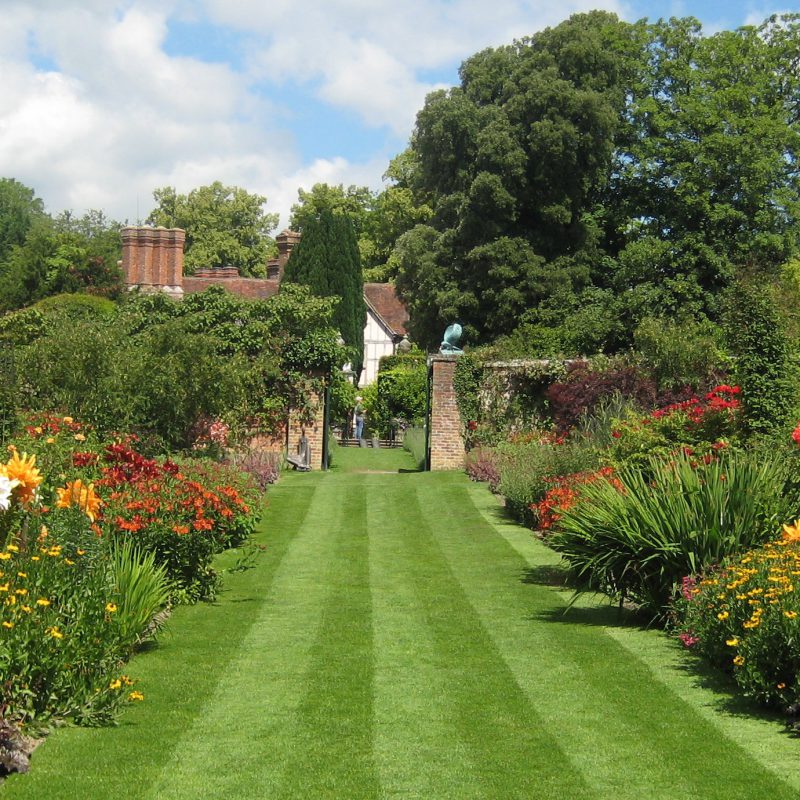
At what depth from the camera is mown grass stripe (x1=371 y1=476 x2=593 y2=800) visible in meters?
A: 5.77

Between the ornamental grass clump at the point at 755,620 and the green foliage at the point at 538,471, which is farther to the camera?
the green foliage at the point at 538,471

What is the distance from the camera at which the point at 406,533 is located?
52.6 feet

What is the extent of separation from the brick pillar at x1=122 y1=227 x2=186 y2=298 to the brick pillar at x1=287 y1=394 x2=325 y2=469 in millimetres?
22648

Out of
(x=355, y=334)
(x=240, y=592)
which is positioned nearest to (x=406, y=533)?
(x=240, y=592)

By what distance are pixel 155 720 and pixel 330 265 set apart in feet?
121

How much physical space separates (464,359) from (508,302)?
1039 centimetres

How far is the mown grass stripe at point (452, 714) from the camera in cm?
577

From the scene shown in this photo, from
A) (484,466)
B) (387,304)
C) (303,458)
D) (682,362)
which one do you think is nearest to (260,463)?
(303,458)

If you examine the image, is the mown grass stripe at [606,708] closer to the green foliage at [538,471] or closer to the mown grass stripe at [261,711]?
the mown grass stripe at [261,711]

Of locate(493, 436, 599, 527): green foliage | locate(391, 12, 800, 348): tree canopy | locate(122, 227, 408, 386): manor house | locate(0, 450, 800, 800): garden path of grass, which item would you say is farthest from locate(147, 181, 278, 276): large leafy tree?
locate(0, 450, 800, 800): garden path of grass

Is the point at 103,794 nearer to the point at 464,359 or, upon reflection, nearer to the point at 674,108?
the point at 464,359

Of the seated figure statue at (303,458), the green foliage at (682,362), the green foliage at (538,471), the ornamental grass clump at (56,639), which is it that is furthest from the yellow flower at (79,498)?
the seated figure statue at (303,458)

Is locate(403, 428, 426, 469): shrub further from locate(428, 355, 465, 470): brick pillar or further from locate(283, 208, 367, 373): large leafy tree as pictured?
locate(283, 208, 367, 373): large leafy tree

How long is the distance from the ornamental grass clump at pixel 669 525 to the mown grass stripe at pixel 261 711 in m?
2.42
